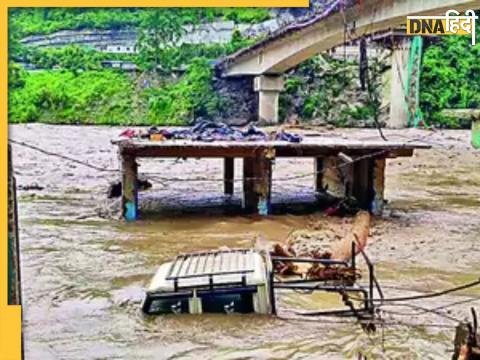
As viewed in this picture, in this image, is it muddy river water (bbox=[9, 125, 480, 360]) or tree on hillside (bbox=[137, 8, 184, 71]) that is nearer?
muddy river water (bbox=[9, 125, 480, 360])

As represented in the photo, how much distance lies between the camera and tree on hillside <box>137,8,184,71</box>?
28.8 metres

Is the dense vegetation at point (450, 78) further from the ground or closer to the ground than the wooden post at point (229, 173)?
further from the ground

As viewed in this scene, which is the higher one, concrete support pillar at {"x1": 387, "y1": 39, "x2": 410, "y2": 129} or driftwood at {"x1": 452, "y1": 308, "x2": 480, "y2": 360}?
concrete support pillar at {"x1": 387, "y1": 39, "x2": 410, "y2": 129}

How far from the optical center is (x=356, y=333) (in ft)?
14.8

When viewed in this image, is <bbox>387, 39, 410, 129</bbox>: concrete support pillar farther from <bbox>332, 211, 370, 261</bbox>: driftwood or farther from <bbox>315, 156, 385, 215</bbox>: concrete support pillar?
<bbox>332, 211, 370, 261</bbox>: driftwood

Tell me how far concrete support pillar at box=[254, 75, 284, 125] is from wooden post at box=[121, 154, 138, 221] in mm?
18927

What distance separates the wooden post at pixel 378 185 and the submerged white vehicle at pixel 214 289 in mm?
4539

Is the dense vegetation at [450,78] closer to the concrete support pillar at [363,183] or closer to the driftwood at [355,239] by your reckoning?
the concrete support pillar at [363,183]

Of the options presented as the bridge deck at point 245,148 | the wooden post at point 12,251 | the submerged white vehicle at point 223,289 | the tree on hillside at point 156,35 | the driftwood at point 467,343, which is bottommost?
the submerged white vehicle at point 223,289

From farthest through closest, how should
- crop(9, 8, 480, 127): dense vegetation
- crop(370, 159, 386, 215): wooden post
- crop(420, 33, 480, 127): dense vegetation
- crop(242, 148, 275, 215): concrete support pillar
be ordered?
crop(420, 33, 480, 127): dense vegetation < crop(9, 8, 480, 127): dense vegetation < crop(370, 159, 386, 215): wooden post < crop(242, 148, 275, 215): concrete support pillar

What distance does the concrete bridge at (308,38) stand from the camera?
14234mm

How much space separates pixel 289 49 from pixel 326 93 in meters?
6.13

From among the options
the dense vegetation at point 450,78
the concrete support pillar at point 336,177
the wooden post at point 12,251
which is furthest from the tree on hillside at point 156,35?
the wooden post at point 12,251

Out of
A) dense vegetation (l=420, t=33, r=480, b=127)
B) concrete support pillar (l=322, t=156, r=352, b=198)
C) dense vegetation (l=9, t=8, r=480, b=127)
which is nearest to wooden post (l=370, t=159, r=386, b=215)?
concrete support pillar (l=322, t=156, r=352, b=198)
